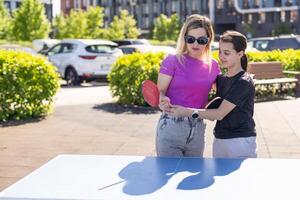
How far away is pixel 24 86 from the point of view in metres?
10.2

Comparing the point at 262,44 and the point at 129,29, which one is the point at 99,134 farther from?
the point at 129,29

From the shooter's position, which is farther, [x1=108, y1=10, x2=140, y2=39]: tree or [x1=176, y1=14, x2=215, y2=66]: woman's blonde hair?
[x1=108, y1=10, x2=140, y2=39]: tree

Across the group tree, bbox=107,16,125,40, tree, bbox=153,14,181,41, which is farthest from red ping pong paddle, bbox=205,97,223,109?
tree, bbox=153,14,181,41

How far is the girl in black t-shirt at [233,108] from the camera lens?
3.64 m

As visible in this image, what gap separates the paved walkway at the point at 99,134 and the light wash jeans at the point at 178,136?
2.42 metres

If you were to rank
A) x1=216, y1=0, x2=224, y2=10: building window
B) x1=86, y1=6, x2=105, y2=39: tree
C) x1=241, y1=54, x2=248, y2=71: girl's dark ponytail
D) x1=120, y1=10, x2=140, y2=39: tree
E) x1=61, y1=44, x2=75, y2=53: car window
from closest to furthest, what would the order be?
x1=241, y1=54, x2=248, y2=71: girl's dark ponytail < x1=61, y1=44, x2=75, y2=53: car window < x1=86, y1=6, x2=105, y2=39: tree < x1=120, y1=10, x2=140, y2=39: tree < x1=216, y1=0, x2=224, y2=10: building window

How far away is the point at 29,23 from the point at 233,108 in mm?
44514

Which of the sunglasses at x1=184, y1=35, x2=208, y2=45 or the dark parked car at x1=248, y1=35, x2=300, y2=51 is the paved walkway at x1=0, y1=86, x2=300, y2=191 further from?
the dark parked car at x1=248, y1=35, x2=300, y2=51

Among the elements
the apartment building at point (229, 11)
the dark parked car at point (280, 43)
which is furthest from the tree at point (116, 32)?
the dark parked car at point (280, 43)

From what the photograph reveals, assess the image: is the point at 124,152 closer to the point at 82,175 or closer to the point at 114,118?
the point at 114,118

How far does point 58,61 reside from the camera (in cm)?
1992

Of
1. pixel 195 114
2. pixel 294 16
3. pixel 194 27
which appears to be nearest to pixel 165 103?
pixel 195 114

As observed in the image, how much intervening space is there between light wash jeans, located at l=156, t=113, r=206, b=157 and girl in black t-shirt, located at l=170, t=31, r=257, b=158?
0.16m

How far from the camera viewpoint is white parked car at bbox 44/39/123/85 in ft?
61.7
